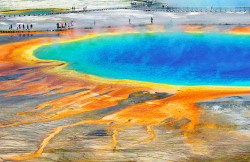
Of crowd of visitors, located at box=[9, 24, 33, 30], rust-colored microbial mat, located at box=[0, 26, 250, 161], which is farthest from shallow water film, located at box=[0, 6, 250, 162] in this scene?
crowd of visitors, located at box=[9, 24, 33, 30]

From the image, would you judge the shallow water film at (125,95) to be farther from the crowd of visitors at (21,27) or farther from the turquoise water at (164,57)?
the crowd of visitors at (21,27)

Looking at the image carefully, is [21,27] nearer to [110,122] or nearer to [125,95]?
[125,95]

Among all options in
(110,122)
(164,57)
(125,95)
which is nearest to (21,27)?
(164,57)

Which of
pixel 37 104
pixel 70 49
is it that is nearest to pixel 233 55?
pixel 70 49

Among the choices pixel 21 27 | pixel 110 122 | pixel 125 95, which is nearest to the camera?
pixel 110 122

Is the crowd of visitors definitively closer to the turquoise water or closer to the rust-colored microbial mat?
the turquoise water

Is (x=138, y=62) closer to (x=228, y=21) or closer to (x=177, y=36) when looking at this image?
(x=177, y=36)

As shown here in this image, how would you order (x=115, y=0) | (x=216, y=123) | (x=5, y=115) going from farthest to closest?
(x=115, y=0) → (x=5, y=115) → (x=216, y=123)

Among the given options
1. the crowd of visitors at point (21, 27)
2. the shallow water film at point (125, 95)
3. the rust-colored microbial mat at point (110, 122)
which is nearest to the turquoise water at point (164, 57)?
the shallow water film at point (125, 95)
